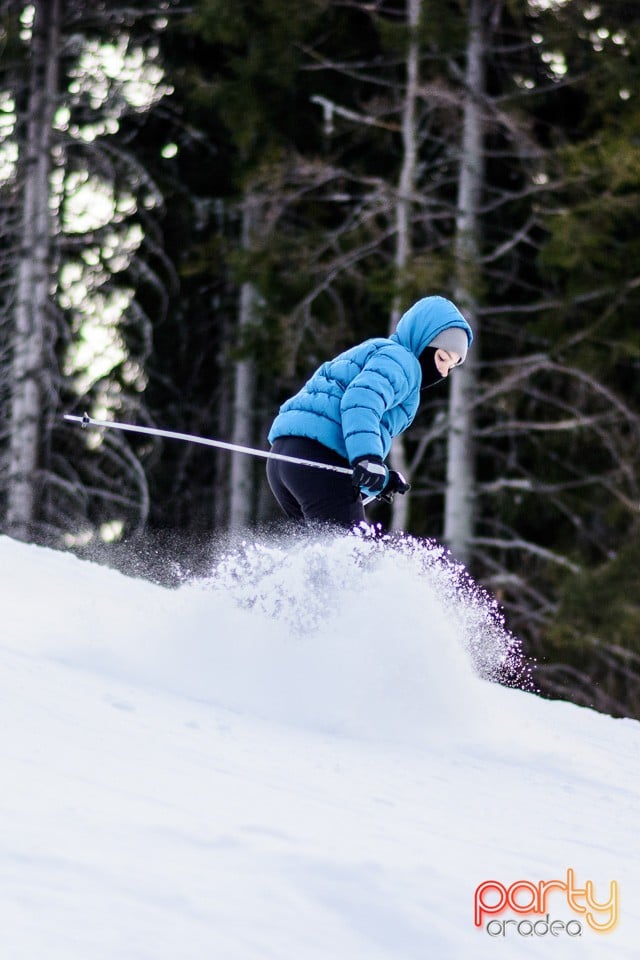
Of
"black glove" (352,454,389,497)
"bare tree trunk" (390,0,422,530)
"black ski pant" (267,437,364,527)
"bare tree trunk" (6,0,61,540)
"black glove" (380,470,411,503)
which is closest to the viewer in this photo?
"black glove" (352,454,389,497)

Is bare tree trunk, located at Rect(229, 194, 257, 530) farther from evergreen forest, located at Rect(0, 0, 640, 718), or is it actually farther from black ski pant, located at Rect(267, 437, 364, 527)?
black ski pant, located at Rect(267, 437, 364, 527)

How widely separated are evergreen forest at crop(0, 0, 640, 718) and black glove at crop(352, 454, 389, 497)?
6171 millimetres

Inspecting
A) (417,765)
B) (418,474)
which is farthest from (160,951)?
(418,474)

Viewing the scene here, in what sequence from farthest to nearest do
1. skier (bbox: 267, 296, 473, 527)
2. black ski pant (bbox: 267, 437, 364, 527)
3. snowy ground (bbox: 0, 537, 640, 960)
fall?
black ski pant (bbox: 267, 437, 364, 527), skier (bbox: 267, 296, 473, 527), snowy ground (bbox: 0, 537, 640, 960)

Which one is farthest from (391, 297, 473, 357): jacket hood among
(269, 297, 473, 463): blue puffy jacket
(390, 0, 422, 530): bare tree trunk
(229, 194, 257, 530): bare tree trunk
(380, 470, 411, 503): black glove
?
(229, 194, 257, 530): bare tree trunk

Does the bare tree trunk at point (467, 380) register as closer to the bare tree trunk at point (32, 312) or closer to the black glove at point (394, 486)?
the bare tree trunk at point (32, 312)

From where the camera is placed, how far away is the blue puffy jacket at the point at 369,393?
4.88 metres

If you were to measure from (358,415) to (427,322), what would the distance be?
0.61 m

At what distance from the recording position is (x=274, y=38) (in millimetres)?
13258

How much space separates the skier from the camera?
16.0 ft

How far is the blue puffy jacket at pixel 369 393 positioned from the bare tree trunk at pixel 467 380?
6.05 metres

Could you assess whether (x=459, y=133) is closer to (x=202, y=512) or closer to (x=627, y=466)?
(x=627, y=466)

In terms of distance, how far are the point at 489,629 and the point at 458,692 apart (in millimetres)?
622

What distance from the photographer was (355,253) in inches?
459
